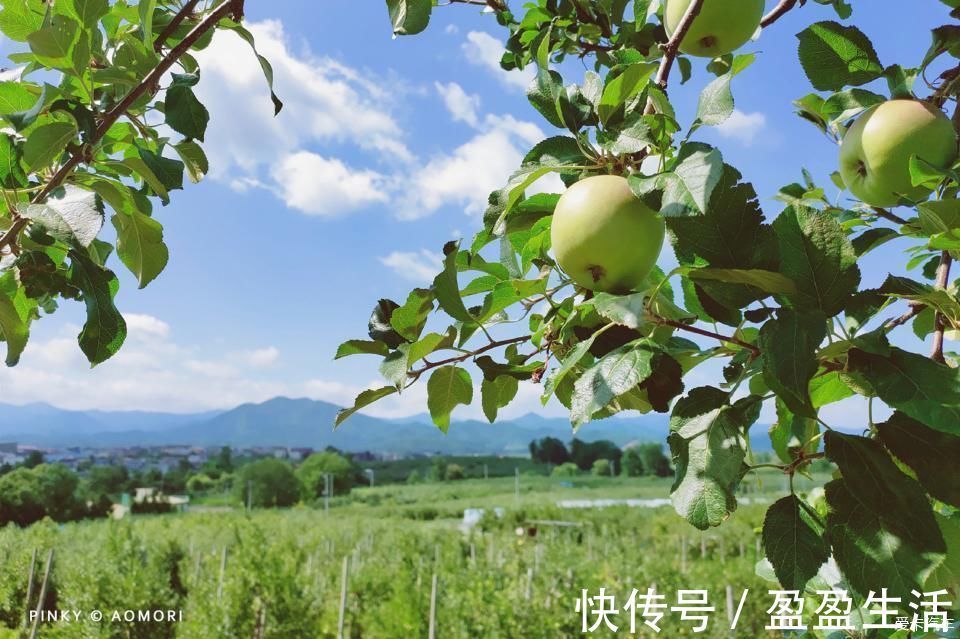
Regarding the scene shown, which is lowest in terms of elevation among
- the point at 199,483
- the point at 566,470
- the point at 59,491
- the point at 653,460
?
the point at 199,483

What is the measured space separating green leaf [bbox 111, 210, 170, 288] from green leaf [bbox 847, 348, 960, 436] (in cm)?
59

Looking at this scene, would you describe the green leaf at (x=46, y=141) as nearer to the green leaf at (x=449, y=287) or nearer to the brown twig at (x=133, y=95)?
the brown twig at (x=133, y=95)

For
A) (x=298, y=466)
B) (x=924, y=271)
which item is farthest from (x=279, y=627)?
(x=298, y=466)

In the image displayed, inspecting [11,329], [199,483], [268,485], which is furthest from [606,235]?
[199,483]

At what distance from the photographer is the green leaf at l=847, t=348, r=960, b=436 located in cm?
31

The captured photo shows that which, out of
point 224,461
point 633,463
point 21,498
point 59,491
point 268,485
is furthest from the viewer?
point 633,463

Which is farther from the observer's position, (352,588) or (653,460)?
(653,460)

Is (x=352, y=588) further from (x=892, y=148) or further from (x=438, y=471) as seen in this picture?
(x=438, y=471)

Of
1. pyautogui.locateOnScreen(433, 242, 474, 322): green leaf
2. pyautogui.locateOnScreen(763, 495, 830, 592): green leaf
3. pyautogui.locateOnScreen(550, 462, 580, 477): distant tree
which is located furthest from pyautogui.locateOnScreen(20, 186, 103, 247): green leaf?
pyautogui.locateOnScreen(550, 462, 580, 477): distant tree

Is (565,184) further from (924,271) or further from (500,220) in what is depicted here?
(924,271)

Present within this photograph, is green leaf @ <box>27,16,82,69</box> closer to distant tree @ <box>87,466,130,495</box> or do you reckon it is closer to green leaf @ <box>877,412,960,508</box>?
green leaf @ <box>877,412,960,508</box>

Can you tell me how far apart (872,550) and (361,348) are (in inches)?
13.2

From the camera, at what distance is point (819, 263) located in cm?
34

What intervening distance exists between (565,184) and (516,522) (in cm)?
1346
